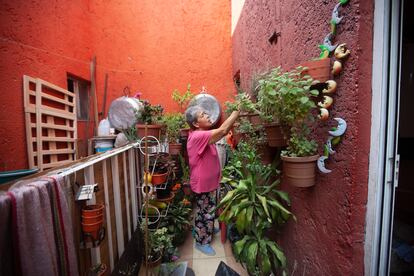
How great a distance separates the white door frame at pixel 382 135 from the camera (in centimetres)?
104

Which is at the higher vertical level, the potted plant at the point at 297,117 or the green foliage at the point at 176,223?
the potted plant at the point at 297,117

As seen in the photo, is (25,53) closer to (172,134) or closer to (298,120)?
(172,134)

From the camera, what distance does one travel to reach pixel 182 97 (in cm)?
451

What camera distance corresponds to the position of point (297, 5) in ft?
5.22

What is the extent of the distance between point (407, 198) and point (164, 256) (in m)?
2.83

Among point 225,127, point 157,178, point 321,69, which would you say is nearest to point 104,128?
point 157,178

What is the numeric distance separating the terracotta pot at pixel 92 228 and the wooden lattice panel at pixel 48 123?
2.08 meters

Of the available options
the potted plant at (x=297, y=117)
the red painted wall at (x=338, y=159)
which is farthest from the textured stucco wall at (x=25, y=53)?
the red painted wall at (x=338, y=159)

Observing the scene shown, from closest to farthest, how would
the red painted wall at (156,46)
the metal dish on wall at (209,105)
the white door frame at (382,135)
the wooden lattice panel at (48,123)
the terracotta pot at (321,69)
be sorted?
the white door frame at (382,135), the terracotta pot at (321,69), the wooden lattice panel at (48,123), the metal dish on wall at (209,105), the red painted wall at (156,46)

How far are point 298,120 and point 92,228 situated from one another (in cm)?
159

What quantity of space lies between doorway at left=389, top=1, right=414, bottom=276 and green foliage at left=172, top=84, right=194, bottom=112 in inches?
134

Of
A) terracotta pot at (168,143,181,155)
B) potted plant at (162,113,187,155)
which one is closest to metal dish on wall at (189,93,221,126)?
potted plant at (162,113,187,155)

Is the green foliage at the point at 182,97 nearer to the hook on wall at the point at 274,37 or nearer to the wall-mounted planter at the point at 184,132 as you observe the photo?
the wall-mounted planter at the point at 184,132

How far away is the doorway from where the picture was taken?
1536 mm
